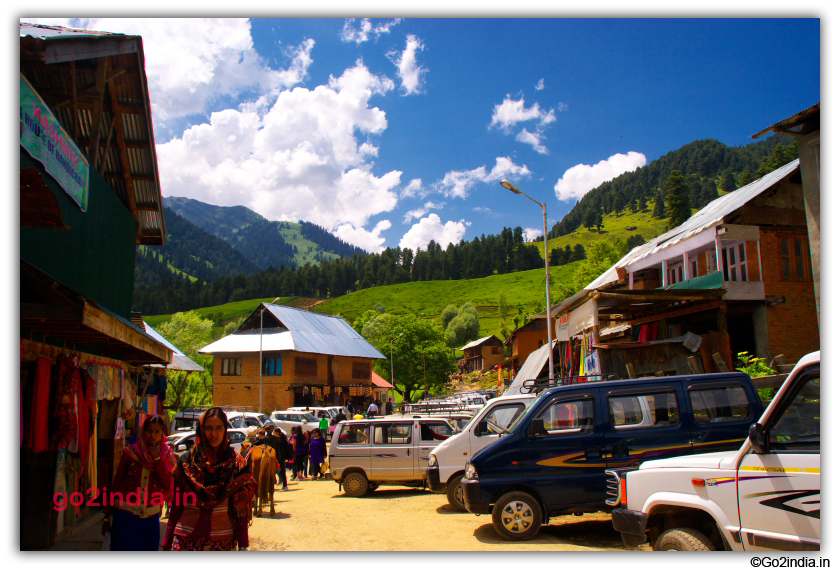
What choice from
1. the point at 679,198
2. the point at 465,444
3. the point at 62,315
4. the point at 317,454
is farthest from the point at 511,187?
the point at 679,198

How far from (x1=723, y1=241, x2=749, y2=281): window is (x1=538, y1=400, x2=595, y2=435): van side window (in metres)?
11.8

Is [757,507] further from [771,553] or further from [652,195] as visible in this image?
[652,195]

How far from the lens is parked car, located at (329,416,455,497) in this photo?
13.7 m

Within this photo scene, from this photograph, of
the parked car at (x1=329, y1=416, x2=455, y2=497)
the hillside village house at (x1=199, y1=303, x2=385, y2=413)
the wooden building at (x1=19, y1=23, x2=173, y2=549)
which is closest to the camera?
the wooden building at (x1=19, y1=23, x2=173, y2=549)

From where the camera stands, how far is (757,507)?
4648mm

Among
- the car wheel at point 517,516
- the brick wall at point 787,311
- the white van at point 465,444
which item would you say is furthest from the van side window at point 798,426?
the brick wall at point 787,311

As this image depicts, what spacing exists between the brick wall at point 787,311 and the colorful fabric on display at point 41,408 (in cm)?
1739

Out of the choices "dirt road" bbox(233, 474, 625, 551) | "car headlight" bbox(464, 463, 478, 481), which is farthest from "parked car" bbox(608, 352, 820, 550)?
"car headlight" bbox(464, 463, 478, 481)

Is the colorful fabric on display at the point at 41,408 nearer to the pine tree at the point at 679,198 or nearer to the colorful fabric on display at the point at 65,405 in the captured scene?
the colorful fabric on display at the point at 65,405

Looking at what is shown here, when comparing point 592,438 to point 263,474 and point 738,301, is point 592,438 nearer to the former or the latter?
point 263,474

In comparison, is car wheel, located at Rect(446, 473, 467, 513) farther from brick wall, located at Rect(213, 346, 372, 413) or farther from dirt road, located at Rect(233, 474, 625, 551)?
brick wall, located at Rect(213, 346, 372, 413)

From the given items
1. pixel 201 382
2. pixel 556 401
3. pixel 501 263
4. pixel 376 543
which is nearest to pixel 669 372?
pixel 556 401

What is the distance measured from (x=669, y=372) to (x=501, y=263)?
447ft

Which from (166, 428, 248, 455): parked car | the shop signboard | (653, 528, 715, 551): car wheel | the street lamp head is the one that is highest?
the street lamp head
